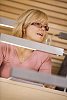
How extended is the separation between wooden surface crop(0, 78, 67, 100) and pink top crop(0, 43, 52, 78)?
2.21ft

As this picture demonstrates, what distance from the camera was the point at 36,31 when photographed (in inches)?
87.3

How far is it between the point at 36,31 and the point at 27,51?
7.9 inches

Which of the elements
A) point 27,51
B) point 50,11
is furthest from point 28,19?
point 50,11

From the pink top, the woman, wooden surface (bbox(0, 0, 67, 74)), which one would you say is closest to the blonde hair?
the woman

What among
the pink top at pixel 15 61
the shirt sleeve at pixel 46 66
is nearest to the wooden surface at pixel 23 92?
the pink top at pixel 15 61

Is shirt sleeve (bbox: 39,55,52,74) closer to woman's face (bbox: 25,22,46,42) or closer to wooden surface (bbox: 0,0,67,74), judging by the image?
woman's face (bbox: 25,22,46,42)

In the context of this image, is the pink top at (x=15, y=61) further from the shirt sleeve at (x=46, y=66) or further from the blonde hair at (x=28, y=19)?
the blonde hair at (x=28, y=19)

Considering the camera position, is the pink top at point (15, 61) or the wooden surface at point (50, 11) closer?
the pink top at point (15, 61)

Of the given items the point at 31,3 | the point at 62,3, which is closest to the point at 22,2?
the point at 31,3

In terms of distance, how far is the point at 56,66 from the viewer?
14.2ft

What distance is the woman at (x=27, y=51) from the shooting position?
2.16 m

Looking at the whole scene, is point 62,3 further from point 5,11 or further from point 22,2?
point 5,11

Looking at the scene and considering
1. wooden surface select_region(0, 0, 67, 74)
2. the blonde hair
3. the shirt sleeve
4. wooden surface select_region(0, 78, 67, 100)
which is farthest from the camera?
wooden surface select_region(0, 0, 67, 74)

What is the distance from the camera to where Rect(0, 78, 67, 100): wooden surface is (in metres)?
1.44
